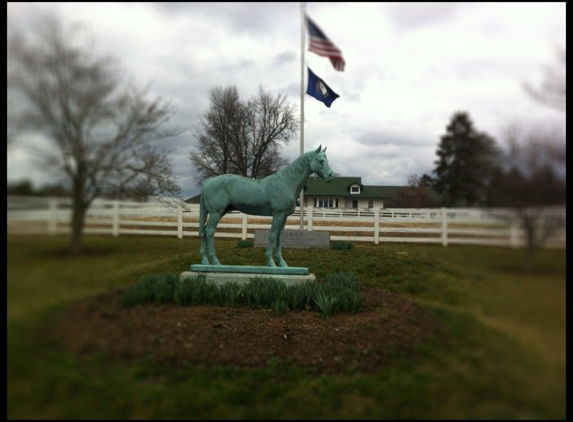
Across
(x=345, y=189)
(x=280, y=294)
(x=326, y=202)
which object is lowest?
(x=280, y=294)

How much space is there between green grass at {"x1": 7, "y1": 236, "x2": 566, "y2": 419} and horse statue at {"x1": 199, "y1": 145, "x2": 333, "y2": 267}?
2433 mm

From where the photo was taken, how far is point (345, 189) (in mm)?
4461

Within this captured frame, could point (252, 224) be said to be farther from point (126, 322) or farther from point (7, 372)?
point (7, 372)

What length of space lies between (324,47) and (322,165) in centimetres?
146

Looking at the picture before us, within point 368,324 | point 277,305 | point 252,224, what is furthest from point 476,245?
point 252,224

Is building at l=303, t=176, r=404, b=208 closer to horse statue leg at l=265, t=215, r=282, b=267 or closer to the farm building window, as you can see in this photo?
the farm building window

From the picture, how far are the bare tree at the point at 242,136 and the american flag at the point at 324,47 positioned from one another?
83 centimetres

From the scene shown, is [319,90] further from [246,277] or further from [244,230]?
[246,277]

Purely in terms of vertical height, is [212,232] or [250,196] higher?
[250,196]

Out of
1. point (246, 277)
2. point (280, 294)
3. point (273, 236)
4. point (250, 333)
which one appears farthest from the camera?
point (273, 236)

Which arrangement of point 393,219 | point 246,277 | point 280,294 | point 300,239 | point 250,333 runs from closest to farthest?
point 250,333
point 393,219
point 280,294
point 246,277
point 300,239

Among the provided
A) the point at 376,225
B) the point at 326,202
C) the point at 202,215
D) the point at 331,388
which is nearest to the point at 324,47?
the point at 326,202

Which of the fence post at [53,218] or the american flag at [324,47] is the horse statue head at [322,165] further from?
the fence post at [53,218]
